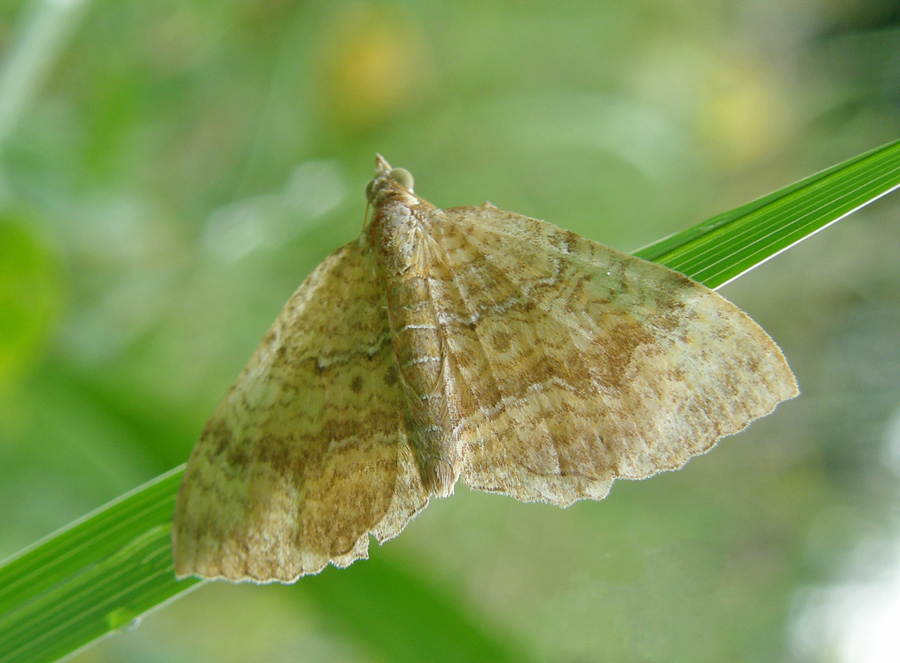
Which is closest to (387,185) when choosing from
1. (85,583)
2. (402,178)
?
(402,178)

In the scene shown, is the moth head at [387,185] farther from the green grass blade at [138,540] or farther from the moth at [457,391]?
the green grass blade at [138,540]

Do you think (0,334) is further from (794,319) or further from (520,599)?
(794,319)

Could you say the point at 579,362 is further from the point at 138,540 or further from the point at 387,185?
the point at 138,540

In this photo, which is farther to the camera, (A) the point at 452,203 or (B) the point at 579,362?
(A) the point at 452,203

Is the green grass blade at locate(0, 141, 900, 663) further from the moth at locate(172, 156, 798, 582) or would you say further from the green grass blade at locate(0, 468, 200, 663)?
the moth at locate(172, 156, 798, 582)

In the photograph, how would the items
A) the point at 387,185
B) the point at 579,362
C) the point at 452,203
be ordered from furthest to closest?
1. the point at 452,203
2. the point at 387,185
3. the point at 579,362

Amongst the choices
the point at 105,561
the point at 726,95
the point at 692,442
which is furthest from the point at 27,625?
the point at 726,95

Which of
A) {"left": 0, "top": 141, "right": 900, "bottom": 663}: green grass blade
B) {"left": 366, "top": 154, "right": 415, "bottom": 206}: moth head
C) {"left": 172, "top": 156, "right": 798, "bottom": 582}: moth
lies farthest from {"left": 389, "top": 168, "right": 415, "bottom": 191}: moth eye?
{"left": 0, "top": 141, "right": 900, "bottom": 663}: green grass blade
